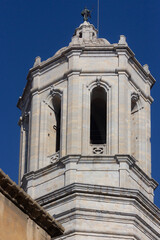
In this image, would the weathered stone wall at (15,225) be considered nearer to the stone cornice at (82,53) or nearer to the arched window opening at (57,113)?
the arched window opening at (57,113)

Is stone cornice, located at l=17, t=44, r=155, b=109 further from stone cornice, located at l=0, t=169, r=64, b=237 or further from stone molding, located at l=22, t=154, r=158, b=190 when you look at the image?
stone cornice, located at l=0, t=169, r=64, b=237

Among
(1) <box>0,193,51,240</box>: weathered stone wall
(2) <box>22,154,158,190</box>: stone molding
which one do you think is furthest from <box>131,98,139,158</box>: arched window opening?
(1) <box>0,193,51,240</box>: weathered stone wall

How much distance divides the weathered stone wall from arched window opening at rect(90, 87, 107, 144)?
16986 mm

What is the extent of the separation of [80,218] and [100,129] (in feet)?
23.7

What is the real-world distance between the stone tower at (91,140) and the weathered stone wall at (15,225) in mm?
11319

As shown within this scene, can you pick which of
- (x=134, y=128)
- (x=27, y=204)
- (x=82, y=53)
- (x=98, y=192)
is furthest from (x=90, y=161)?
(x=27, y=204)

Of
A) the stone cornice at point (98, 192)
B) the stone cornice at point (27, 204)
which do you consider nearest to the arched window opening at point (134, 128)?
the stone cornice at point (98, 192)

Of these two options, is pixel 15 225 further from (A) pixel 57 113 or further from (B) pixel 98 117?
(B) pixel 98 117

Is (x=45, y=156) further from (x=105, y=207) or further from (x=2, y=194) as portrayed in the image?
(x=2, y=194)

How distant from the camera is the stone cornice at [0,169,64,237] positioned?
27547mm

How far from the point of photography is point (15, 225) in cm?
2766

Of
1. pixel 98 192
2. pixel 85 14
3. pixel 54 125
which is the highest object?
pixel 85 14

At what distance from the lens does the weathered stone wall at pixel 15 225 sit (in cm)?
2721

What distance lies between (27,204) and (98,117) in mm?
18869
